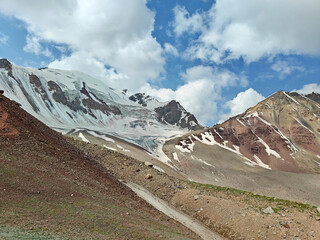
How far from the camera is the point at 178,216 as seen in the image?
100 feet

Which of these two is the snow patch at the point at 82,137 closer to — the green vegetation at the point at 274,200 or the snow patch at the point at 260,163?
the snow patch at the point at 260,163

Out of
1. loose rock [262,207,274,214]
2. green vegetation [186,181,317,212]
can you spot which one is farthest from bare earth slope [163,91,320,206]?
loose rock [262,207,274,214]

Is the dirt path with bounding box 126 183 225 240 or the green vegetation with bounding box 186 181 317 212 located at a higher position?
the green vegetation with bounding box 186 181 317 212

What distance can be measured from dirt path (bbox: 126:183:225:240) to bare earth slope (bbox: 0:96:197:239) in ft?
9.28

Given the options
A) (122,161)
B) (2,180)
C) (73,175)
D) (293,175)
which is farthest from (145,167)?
(293,175)

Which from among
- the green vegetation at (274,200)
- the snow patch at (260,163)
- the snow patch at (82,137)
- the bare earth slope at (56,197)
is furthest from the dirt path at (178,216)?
the snow patch at (260,163)

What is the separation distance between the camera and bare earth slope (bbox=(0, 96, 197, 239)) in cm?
1514

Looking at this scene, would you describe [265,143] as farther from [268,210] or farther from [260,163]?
[268,210]

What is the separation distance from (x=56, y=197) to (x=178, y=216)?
16038 mm

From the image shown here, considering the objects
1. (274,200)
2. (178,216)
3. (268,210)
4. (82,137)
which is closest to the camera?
(268,210)

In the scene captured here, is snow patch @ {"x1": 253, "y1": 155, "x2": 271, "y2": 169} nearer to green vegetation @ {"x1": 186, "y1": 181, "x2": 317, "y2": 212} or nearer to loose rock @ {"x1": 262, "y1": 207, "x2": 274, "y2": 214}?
green vegetation @ {"x1": 186, "y1": 181, "x2": 317, "y2": 212}

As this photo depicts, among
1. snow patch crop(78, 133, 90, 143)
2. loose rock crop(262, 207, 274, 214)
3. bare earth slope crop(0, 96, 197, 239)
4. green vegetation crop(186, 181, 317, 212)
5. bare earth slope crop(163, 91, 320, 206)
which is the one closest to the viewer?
bare earth slope crop(0, 96, 197, 239)

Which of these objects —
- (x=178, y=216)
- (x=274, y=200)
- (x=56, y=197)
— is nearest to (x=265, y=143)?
(x=274, y=200)

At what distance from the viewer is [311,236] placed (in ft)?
76.5
